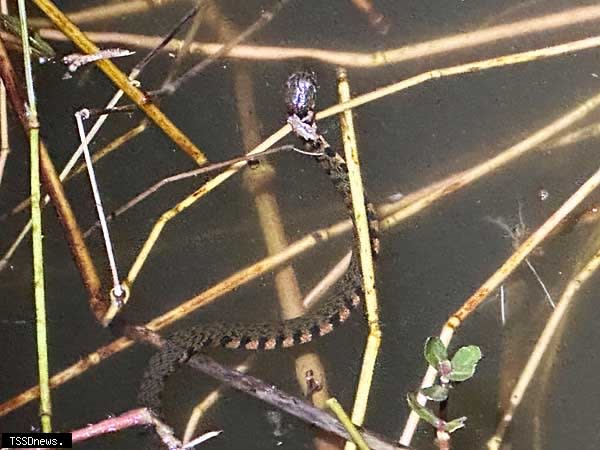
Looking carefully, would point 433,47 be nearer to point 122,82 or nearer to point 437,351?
point 122,82

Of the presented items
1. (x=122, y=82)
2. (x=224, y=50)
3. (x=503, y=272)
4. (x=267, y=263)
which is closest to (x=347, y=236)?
(x=267, y=263)

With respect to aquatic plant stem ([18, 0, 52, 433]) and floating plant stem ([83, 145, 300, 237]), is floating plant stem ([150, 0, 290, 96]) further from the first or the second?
aquatic plant stem ([18, 0, 52, 433])

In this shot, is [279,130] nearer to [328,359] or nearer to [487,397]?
[328,359]

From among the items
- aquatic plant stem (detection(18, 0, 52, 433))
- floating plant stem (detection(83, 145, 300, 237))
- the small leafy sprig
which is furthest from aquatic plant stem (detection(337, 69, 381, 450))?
aquatic plant stem (detection(18, 0, 52, 433))

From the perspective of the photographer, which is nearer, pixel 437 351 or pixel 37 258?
pixel 437 351

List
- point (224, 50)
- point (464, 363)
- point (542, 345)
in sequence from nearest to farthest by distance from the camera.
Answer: point (464, 363) → point (542, 345) → point (224, 50)

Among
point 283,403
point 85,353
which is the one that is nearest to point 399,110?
point 283,403
